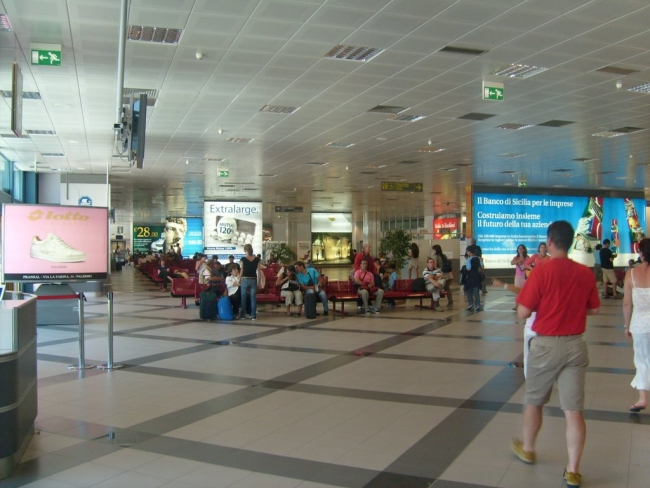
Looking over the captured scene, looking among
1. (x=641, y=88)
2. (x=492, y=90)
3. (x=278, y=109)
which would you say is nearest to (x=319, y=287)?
(x=278, y=109)

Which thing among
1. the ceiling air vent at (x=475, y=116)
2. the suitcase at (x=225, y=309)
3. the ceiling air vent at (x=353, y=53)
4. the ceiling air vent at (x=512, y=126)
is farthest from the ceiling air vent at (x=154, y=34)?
the ceiling air vent at (x=512, y=126)

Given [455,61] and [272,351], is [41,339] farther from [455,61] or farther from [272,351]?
[455,61]

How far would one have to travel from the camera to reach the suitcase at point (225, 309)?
44.1 ft

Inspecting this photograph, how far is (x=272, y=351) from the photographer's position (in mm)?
9211

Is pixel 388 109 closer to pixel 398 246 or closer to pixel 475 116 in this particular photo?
pixel 475 116

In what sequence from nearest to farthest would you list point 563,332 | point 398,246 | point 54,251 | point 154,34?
point 563,332 < point 54,251 < point 154,34 < point 398,246

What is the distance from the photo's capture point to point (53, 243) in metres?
7.68

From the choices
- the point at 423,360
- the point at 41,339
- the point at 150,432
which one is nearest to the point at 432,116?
the point at 423,360

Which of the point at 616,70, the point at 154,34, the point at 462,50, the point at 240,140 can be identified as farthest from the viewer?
the point at 240,140

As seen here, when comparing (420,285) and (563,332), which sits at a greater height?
(563,332)

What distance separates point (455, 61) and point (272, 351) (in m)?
5.40

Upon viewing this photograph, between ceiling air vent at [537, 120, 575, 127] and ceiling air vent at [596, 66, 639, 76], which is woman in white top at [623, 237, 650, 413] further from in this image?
ceiling air vent at [537, 120, 575, 127]

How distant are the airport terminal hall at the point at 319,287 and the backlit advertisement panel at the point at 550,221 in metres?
6.68

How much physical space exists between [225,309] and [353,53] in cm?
663
